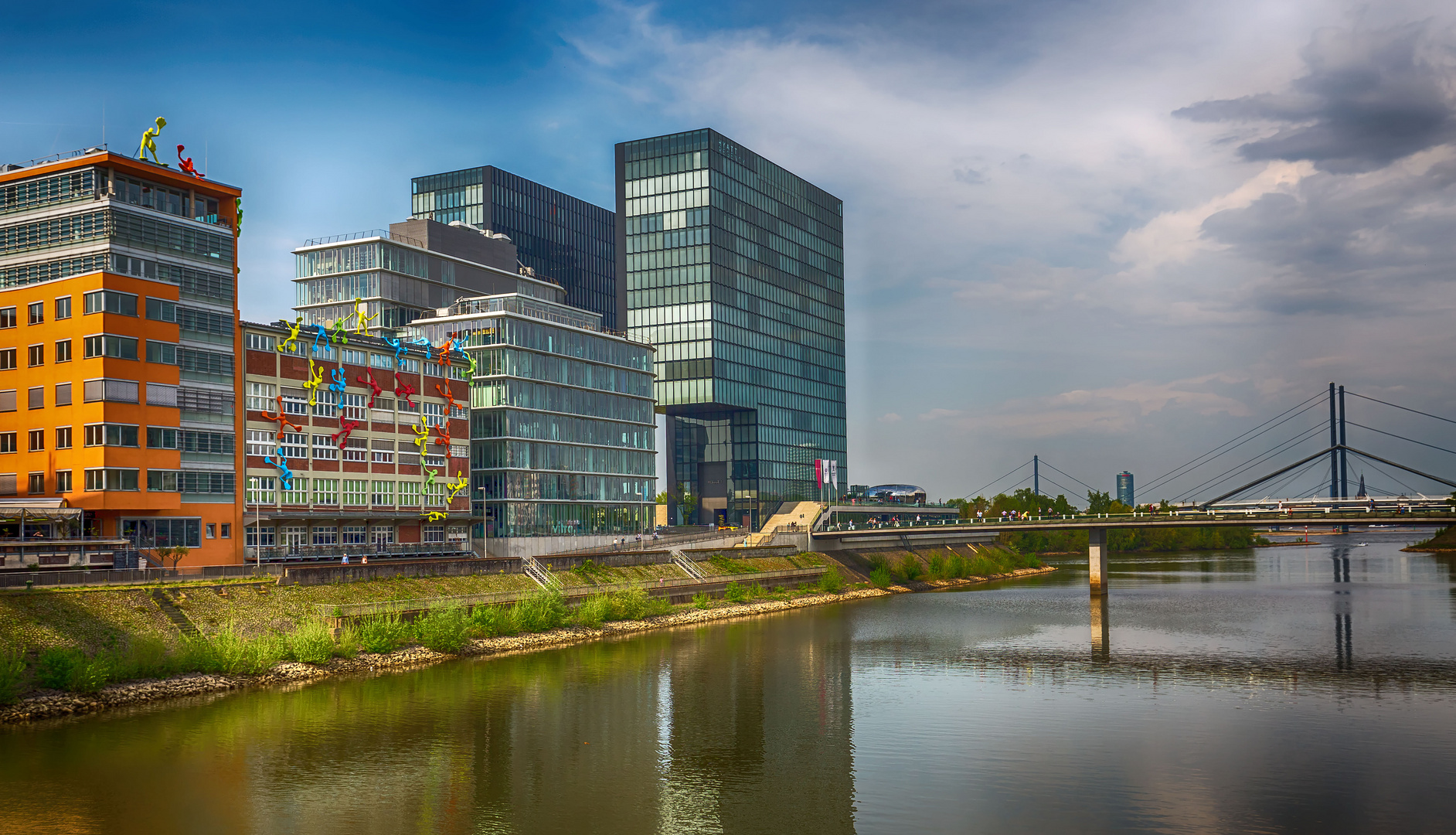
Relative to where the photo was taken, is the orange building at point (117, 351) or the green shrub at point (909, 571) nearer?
the orange building at point (117, 351)

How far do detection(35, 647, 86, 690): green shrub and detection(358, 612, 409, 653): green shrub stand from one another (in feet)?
64.0

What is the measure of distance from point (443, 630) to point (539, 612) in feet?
40.3

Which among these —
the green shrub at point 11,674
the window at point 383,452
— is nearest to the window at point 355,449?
the window at point 383,452

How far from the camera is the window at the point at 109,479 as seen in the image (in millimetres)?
81250

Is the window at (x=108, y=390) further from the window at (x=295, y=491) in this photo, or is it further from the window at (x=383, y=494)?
the window at (x=383, y=494)

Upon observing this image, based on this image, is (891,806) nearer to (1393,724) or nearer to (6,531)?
(1393,724)

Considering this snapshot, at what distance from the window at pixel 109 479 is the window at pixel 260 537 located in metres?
13.3

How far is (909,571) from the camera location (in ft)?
527

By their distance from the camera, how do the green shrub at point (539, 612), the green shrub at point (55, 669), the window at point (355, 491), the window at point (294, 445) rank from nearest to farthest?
the green shrub at point (55, 669), the green shrub at point (539, 612), the window at point (294, 445), the window at point (355, 491)

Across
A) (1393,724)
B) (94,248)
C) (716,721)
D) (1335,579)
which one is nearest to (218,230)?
(94,248)

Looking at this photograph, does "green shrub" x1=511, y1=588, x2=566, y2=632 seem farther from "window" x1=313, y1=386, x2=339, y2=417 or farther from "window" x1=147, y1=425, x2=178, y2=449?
"window" x1=147, y1=425, x2=178, y2=449

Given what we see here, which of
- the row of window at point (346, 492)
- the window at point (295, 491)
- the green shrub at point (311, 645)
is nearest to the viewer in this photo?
the green shrub at point (311, 645)

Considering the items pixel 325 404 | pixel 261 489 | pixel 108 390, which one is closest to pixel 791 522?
pixel 325 404

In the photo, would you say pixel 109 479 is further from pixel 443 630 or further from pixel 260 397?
pixel 443 630
